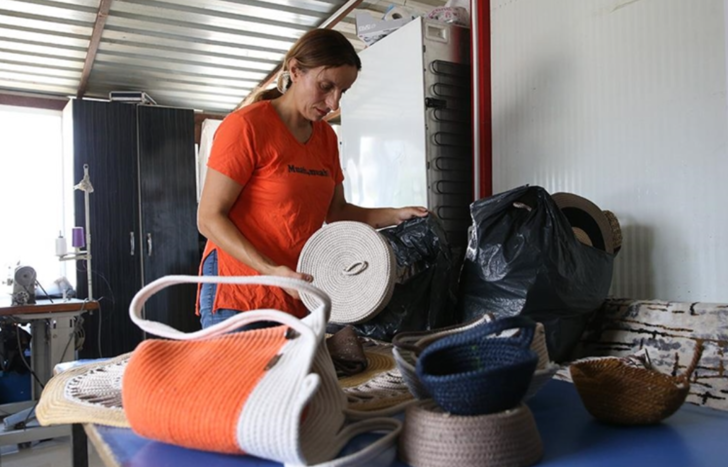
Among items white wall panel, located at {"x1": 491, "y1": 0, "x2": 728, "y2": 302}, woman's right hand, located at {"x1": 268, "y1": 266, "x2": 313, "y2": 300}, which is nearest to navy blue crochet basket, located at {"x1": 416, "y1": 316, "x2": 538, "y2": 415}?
woman's right hand, located at {"x1": 268, "y1": 266, "x2": 313, "y2": 300}

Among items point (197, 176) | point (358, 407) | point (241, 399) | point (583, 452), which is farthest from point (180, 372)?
point (197, 176)

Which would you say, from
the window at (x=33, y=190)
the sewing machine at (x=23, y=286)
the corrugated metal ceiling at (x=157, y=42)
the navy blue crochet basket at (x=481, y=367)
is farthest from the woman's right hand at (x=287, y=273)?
the window at (x=33, y=190)

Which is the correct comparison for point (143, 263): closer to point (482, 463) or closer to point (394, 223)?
point (394, 223)

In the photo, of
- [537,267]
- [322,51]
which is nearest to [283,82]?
[322,51]

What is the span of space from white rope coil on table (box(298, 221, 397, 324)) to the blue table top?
70cm

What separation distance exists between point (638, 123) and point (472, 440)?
161cm

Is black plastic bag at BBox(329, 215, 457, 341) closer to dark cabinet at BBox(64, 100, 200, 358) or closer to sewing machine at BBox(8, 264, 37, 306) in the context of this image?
sewing machine at BBox(8, 264, 37, 306)

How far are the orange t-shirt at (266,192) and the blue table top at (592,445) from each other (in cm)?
59

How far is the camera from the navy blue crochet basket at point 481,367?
2.08 ft

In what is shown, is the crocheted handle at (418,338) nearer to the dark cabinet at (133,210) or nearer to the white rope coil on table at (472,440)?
the white rope coil on table at (472,440)

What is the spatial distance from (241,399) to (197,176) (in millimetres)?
5452

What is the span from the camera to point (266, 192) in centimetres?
142

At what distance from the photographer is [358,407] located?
88 cm

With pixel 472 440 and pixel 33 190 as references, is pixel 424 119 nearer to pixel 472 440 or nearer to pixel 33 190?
pixel 472 440
